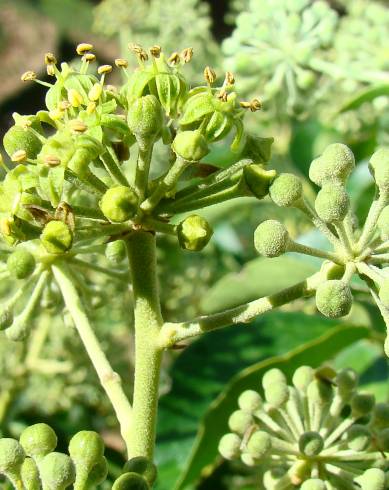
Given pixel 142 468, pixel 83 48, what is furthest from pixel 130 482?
pixel 83 48

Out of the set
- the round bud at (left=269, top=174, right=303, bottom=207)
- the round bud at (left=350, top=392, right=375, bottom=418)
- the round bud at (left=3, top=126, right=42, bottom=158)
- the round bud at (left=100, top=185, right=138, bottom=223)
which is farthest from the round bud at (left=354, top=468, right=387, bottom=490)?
the round bud at (left=3, top=126, right=42, bottom=158)

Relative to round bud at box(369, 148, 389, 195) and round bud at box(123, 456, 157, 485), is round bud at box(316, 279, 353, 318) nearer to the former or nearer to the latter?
round bud at box(369, 148, 389, 195)

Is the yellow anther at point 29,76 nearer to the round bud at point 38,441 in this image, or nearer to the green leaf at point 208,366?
the round bud at point 38,441

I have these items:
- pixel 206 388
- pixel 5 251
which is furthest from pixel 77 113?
pixel 206 388

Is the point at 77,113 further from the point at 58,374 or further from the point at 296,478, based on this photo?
the point at 58,374

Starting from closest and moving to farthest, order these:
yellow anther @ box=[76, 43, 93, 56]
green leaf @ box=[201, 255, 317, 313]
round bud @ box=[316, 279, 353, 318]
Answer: round bud @ box=[316, 279, 353, 318], yellow anther @ box=[76, 43, 93, 56], green leaf @ box=[201, 255, 317, 313]

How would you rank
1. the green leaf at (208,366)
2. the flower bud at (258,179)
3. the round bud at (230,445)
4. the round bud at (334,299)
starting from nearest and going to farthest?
the round bud at (334,299), the flower bud at (258,179), the round bud at (230,445), the green leaf at (208,366)

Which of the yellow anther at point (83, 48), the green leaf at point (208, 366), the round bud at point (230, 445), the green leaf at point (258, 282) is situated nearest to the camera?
the yellow anther at point (83, 48)

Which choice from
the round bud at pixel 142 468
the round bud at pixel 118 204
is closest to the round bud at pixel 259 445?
the round bud at pixel 142 468
